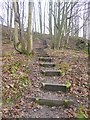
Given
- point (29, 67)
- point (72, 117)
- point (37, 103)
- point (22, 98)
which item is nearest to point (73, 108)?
point (72, 117)

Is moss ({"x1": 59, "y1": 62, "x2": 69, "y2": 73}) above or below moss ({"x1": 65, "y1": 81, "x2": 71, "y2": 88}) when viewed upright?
above

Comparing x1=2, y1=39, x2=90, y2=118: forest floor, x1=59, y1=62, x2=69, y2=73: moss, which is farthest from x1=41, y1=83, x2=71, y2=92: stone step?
x1=59, y1=62, x2=69, y2=73: moss

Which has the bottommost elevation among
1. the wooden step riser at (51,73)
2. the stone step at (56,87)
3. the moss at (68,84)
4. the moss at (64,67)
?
the stone step at (56,87)

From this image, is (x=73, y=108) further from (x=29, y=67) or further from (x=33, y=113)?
(x=29, y=67)

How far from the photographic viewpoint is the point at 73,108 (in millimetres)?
4422

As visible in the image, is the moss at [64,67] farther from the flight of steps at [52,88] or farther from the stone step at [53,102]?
the stone step at [53,102]

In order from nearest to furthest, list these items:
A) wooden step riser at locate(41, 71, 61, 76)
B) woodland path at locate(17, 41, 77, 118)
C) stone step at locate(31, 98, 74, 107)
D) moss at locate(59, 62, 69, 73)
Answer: woodland path at locate(17, 41, 77, 118), stone step at locate(31, 98, 74, 107), wooden step riser at locate(41, 71, 61, 76), moss at locate(59, 62, 69, 73)

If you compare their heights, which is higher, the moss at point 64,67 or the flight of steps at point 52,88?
the moss at point 64,67

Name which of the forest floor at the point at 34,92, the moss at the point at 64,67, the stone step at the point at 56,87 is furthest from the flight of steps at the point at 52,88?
the moss at the point at 64,67

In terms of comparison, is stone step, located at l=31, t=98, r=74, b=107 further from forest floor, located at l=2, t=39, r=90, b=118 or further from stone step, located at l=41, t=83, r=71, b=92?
stone step, located at l=41, t=83, r=71, b=92

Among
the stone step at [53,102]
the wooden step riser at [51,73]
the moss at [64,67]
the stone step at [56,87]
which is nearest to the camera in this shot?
the stone step at [53,102]

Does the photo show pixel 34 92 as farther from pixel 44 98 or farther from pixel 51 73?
pixel 51 73

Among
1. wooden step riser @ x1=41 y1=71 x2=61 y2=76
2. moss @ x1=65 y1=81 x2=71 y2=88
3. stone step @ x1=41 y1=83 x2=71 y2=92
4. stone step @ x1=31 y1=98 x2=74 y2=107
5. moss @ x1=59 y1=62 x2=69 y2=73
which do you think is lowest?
stone step @ x1=31 y1=98 x2=74 y2=107

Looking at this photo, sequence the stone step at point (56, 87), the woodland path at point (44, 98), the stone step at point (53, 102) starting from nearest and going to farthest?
the woodland path at point (44, 98) → the stone step at point (53, 102) → the stone step at point (56, 87)
